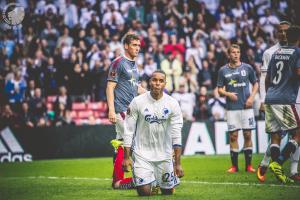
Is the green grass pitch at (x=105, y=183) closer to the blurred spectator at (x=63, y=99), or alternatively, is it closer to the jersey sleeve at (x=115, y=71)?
the jersey sleeve at (x=115, y=71)

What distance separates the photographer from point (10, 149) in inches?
850

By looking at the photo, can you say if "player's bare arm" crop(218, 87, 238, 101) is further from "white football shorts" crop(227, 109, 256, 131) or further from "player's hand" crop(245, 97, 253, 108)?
"white football shorts" crop(227, 109, 256, 131)

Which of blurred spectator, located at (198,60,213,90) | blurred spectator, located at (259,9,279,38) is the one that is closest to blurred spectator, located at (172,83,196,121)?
blurred spectator, located at (198,60,213,90)

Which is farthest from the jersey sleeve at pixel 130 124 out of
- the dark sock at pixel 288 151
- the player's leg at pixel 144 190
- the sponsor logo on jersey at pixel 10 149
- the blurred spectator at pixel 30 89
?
the blurred spectator at pixel 30 89

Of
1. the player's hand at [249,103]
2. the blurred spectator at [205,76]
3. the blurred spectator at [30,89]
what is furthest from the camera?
the blurred spectator at [205,76]

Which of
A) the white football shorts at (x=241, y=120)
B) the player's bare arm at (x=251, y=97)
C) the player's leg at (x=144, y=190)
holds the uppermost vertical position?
the player's bare arm at (x=251, y=97)

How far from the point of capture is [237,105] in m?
15.8

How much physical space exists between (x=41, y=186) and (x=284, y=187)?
4.51m

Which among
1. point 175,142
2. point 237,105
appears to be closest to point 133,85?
point 175,142

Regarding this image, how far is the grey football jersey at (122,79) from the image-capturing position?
12.2 meters

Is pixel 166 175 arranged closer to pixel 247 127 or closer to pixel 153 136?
pixel 153 136

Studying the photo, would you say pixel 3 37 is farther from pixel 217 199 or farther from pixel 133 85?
pixel 217 199

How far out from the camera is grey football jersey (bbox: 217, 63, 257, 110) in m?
15.8

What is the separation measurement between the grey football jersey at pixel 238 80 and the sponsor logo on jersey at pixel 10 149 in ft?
27.0
